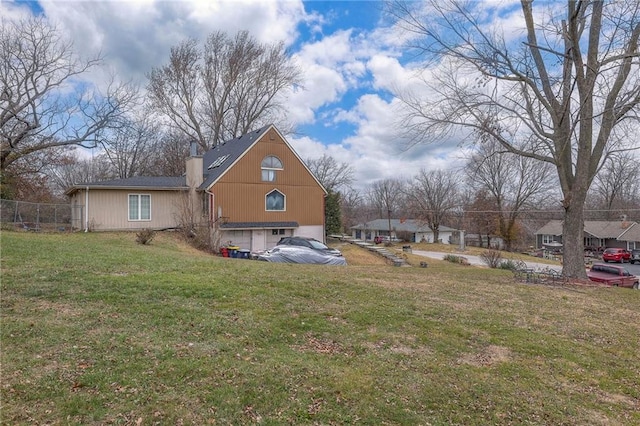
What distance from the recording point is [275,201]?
2212cm

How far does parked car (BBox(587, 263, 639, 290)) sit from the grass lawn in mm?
13475

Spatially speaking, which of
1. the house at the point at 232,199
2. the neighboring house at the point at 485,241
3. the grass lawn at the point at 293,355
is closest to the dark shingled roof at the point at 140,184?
the house at the point at 232,199

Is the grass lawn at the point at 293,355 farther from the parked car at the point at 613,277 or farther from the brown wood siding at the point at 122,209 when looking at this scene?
the parked car at the point at 613,277

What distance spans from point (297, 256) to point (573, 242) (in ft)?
34.4

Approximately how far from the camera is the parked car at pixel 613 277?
59.6 feet

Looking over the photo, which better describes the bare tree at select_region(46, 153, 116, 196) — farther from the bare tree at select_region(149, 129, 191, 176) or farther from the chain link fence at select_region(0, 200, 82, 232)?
the chain link fence at select_region(0, 200, 82, 232)

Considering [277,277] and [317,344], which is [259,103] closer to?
[277,277]

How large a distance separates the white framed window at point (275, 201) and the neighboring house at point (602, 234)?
39.8m

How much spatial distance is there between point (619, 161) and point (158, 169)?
35.6 meters

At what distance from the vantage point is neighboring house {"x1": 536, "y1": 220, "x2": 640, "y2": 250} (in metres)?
42.2

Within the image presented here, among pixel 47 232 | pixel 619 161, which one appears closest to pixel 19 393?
pixel 619 161

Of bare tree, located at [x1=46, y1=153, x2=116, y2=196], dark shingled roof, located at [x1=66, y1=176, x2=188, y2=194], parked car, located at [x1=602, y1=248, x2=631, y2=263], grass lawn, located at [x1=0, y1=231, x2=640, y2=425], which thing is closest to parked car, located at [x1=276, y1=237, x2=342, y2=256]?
dark shingled roof, located at [x1=66, y1=176, x2=188, y2=194]

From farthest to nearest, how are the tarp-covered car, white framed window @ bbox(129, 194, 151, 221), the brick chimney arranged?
the brick chimney
white framed window @ bbox(129, 194, 151, 221)
the tarp-covered car

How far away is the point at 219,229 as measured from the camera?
62.7 ft
